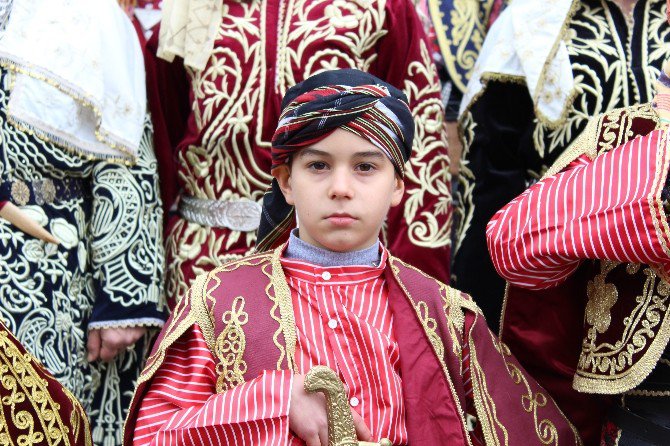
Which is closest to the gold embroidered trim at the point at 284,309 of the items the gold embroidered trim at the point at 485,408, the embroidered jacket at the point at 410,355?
the embroidered jacket at the point at 410,355

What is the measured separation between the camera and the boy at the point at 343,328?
230cm

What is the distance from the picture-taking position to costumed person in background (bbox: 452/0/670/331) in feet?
10.5

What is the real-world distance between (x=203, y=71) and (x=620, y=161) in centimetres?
153

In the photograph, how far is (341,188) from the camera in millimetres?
2371

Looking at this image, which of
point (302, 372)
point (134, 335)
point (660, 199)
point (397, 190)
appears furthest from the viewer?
point (134, 335)

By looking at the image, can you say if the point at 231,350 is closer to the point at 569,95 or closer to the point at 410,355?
the point at 410,355

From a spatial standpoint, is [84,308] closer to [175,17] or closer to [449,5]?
[175,17]

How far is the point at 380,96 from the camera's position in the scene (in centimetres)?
248

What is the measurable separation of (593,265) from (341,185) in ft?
2.15

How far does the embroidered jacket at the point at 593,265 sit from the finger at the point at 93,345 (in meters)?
1.36

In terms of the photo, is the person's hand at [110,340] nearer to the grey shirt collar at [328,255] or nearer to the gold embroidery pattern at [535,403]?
the grey shirt collar at [328,255]

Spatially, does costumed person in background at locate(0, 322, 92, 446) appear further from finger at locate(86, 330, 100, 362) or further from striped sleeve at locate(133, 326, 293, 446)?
finger at locate(86, 330, 100, 362)

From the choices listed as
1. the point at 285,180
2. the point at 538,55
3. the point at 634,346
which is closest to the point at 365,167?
the point at 285,180

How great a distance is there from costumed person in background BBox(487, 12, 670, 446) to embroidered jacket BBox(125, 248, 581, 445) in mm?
125
